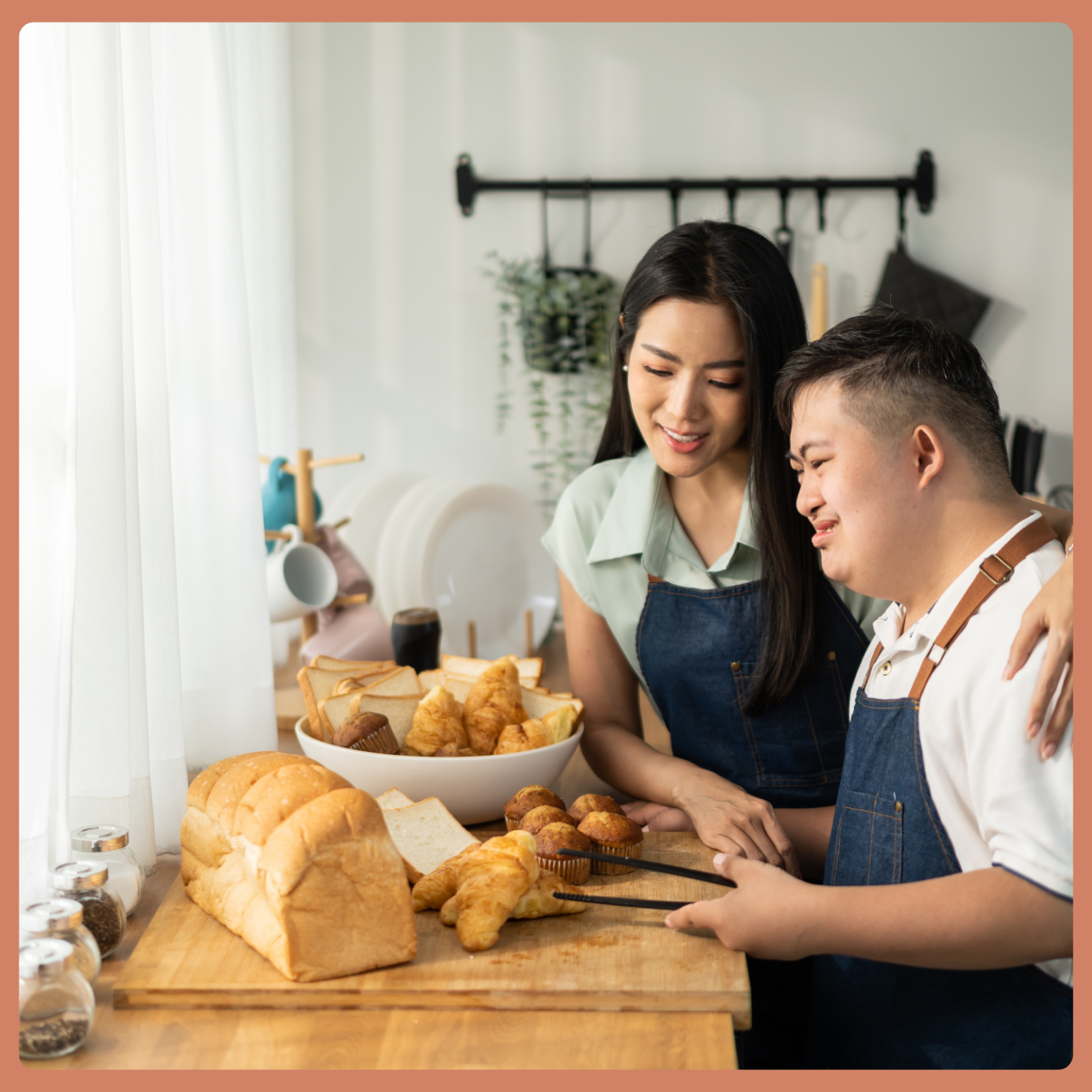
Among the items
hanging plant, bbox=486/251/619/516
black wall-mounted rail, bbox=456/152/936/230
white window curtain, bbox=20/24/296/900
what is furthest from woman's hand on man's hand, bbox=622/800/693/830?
black wall-mounted rail, bbox=456/152/936/230

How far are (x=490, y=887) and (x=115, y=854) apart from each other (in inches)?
13.6

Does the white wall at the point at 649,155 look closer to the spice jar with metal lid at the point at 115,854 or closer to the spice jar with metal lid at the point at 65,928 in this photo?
the spice jar with metal lid at the point at 115,854

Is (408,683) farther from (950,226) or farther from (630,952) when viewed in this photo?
(950,226)

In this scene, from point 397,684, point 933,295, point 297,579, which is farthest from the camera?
point 933,295

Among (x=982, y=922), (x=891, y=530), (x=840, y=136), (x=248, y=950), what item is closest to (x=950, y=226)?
(x=840, y=136)

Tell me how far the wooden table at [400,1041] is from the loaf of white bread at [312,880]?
48 millimetres

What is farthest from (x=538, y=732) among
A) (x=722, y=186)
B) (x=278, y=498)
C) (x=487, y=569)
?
(x=722, y=186)

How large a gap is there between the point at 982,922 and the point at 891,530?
0.34m

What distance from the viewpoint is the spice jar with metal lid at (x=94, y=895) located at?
0.86 meters

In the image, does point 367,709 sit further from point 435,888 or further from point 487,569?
point 487,569

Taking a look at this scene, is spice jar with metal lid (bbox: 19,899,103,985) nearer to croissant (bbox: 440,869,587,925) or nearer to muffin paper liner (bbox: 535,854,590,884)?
croissant (bbox: 440,869,587,925)

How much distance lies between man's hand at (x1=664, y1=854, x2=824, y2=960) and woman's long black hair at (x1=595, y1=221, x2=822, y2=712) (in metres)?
0.42

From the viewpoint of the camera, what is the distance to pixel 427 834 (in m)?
1.07

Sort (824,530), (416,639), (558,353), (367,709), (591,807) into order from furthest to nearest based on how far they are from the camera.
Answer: (558,353), (416,639), (367,709), (591,807), (824,530)
